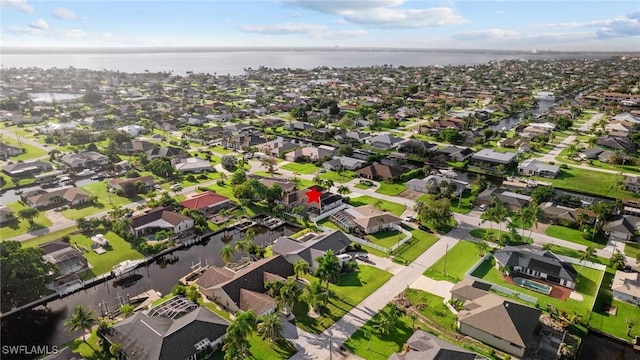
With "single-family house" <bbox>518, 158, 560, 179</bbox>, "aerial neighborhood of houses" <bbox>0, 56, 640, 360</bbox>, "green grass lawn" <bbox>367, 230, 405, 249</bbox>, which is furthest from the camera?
"single-family house" <bbox>518, 158, 560, 179</bbox>

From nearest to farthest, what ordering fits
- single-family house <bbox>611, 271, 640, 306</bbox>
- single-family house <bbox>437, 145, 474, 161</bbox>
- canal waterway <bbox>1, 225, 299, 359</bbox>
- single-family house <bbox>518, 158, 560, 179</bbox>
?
canal waterway <bbox>1, 225, 299, 359</bbox>
single-family house <bbox>611, 271, 640, 306</bbox>
single-family house <bbox>518, 158, 560, 179</bbox>
single-family house <bbox>437, 145, 474, 161</bbox>

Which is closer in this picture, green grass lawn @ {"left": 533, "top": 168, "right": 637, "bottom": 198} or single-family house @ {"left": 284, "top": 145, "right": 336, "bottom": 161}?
green grass lawn @ {"left": 533, "top": 168, "right": 637, "bottom": 198}

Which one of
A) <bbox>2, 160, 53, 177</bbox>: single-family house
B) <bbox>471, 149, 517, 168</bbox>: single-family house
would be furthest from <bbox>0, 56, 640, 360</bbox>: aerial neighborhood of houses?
<bbox>2, 160, 53, 177</bbox>: single-family house

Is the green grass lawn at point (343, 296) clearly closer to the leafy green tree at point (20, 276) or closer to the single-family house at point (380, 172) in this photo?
the leafy green tree at point (20, 276)

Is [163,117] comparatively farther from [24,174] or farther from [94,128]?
[24,174]

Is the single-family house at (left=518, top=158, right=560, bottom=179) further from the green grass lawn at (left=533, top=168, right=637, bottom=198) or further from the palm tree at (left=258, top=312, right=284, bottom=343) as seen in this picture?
the palm tree at (left=258, top=312, right=284, bottom=343)

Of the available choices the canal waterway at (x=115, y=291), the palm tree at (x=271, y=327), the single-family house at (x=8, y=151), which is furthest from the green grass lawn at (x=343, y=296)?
the single-family house at (x=8, y=151)
